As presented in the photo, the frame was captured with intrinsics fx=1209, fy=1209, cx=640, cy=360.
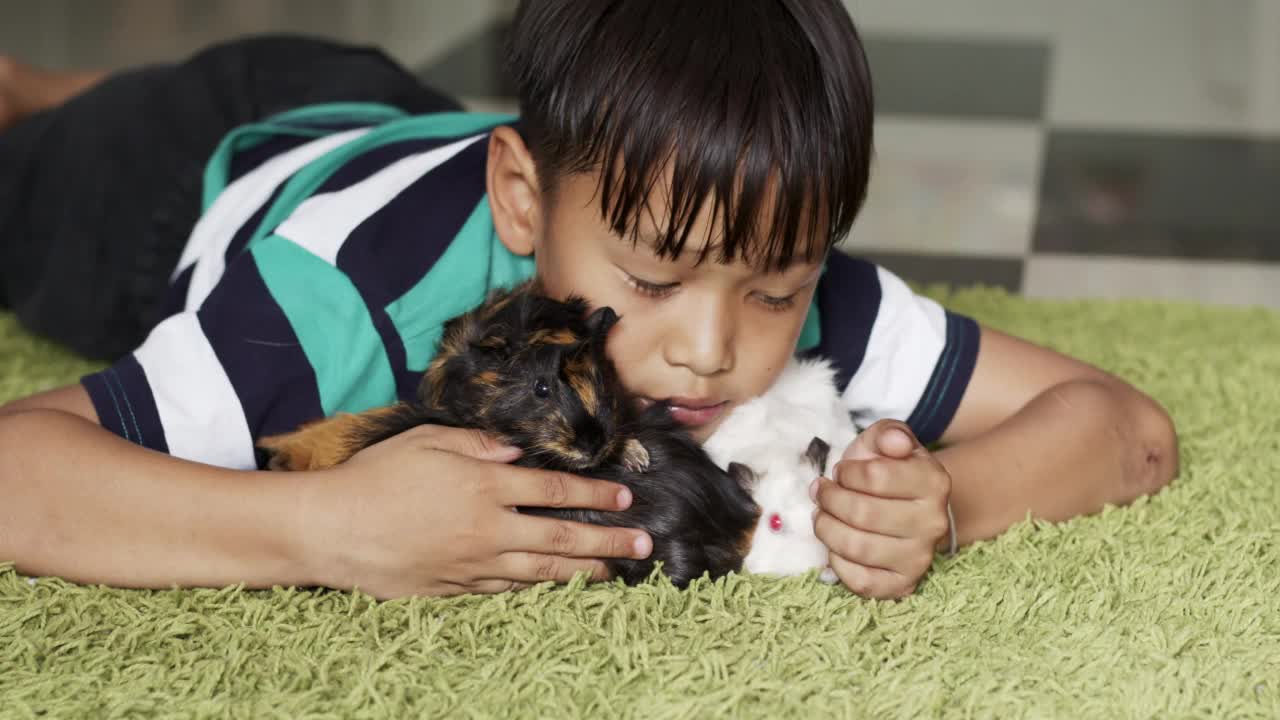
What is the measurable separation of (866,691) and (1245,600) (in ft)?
1.07

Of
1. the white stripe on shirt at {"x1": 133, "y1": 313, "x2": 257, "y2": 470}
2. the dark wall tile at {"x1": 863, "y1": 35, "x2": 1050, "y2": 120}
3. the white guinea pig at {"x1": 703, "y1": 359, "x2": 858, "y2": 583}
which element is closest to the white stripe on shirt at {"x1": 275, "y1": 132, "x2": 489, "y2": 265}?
the white stripe on shirt at {"x1": 133, "y1": 313, "x2": 257, "y2": 470}

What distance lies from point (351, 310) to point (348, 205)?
13 cm

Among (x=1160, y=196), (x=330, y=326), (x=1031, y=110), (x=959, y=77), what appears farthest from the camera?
(x=959, y=77)

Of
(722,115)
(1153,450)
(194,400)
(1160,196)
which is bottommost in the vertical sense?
(1160,196)

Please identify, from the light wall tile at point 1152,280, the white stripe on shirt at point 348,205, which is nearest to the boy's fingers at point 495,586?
the white stripe on shirt at point 348,205

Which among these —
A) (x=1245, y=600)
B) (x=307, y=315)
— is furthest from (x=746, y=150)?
(x=1245, y=600)

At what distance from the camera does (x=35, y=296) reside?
1.57m

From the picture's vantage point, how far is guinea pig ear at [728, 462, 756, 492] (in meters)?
0.92

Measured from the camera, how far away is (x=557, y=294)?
1.00 m

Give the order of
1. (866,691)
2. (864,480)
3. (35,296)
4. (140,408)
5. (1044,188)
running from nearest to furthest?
(866,691), (864,480), (140,408), (35,296), (1044,188)

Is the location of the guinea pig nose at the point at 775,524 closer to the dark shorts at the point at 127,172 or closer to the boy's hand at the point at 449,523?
the boy's hand at the point at 449,523

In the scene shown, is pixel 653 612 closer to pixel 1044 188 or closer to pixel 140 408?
pixel 140 408

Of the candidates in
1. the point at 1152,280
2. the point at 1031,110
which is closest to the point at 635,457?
the point at 1152,280

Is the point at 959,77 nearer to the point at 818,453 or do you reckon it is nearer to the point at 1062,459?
the point at 1062,459
